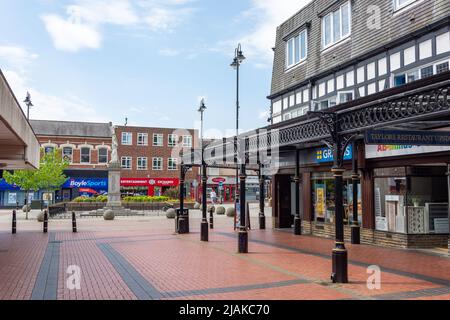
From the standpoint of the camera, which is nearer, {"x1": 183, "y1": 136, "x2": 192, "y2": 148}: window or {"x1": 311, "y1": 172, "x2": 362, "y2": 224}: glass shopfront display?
{"x1": 311, "y1": 172, "x2": 362, "y2": 224}: glass shopfront display

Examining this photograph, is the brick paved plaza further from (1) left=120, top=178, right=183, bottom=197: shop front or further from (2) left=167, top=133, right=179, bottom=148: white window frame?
(2) left=167, top=133, right=179, bottom=148: white window frame

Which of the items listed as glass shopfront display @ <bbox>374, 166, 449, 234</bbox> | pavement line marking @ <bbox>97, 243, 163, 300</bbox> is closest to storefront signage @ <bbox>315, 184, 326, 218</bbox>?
glass shopfront display @ <bbox>374, 166, 449, 234</bbox>

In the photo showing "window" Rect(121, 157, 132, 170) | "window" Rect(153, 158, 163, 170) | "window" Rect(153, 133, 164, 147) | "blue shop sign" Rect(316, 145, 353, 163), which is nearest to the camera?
"blue shop sign" Rect(316, 145, 353, 163)

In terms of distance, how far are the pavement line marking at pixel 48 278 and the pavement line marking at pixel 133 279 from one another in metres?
1.38

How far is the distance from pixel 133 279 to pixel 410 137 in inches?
275

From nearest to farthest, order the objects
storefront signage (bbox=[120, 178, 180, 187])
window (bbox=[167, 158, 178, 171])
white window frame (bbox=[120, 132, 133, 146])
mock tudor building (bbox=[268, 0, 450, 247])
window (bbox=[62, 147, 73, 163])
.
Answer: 1. mock tudor building (bbox=[268, 0, 450, 247])
2. window (bbox=[62, 147, 73, 163])
3. storefront signage (bbox=[120, 178, 180, 187])
4. white window frame (bbox=[120, 132, 133, 146])
5. window (bbox=[167, 158, 178, 171])

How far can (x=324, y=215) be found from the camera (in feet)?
60.5

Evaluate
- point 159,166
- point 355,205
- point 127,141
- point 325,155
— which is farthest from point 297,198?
point 127,141

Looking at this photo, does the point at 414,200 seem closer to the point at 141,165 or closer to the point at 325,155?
the point at 325,155

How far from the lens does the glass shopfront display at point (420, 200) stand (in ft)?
46.5

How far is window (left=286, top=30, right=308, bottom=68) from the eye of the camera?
20.1 metres

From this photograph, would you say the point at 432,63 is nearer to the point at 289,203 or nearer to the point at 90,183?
the point at 289,203

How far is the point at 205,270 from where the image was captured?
10672 mm
